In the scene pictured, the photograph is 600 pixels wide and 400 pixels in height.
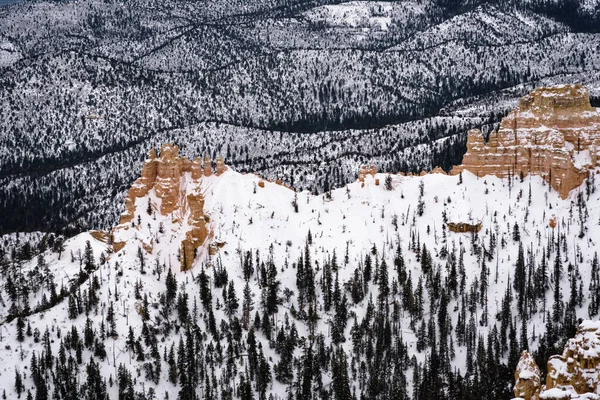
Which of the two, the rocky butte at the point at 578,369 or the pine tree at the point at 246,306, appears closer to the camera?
the rocky butte at the point at 578,369

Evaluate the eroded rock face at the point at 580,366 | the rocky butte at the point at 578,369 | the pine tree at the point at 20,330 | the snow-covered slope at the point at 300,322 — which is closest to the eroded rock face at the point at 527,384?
the rocky butte at the point at 578,369

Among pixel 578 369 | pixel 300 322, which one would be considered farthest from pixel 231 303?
pixel 578 369

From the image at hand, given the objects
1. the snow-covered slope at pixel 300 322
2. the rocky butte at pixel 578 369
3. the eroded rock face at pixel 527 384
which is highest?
the rocky butte at pixel 578 369

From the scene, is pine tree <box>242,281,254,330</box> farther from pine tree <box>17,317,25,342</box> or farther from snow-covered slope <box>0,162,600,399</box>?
pine tree <box>17,317,25,342</box>

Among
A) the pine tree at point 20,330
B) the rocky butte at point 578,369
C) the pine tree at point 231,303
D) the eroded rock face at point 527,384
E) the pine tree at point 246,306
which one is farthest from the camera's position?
the pine tree at point 231,303

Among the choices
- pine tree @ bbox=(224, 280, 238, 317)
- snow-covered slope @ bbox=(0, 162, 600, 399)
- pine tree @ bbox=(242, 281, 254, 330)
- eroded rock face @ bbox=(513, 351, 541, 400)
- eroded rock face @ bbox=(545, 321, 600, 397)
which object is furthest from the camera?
pine tree @ bbox=(224, 280, 238, 317)

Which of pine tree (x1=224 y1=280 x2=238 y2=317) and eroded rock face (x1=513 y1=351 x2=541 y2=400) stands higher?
eroded rock face (x1=513 y1=351 x2=541 y2=400)

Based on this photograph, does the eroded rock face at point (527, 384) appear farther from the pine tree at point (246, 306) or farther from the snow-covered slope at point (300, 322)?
the pine tree at point (246, 306)

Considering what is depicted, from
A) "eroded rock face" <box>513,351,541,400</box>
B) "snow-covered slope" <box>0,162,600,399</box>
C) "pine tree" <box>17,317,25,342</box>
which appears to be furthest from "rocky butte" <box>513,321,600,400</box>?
"pine tree" <box>17,317,25,342</box>

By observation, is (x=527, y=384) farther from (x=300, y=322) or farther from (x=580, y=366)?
(x=300, y=322)
